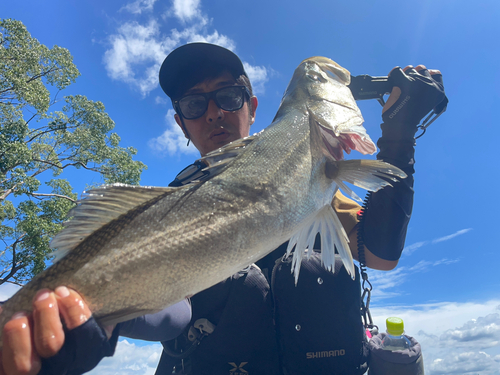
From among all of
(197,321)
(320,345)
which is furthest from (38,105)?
(320,345)

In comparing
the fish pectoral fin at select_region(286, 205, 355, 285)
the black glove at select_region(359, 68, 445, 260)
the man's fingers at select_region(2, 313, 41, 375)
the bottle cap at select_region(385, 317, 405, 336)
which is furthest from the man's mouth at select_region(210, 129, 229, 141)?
the bottle cap at select_region(385, 317, 405, 336)

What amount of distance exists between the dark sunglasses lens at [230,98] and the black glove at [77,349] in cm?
277

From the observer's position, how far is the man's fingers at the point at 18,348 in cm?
119

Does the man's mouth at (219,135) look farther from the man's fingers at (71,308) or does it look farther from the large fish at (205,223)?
the man's fingers at (71,308)

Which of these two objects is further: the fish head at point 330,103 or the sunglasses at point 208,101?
the sunglasses at point 208,101

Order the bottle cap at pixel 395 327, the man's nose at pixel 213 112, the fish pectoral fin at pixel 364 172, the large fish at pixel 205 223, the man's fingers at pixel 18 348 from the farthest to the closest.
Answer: the man's nose at pixel 213 112 < the bottle cap at pixel 395 327 < the fish pectoral fin at pixel 364 172 < the large fish at pixel 205 223 < the man's fingers at pixel 18 348

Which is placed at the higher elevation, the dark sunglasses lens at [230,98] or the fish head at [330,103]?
the dark sunglasses lens at [230,98]

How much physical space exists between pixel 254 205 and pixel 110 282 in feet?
2.79

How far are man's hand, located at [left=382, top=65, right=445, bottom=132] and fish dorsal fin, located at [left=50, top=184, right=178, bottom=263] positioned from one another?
235 cm

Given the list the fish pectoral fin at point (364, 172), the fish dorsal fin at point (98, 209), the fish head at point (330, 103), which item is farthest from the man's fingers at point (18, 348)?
the fish head at point (330, 103)

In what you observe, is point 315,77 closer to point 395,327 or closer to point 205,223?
point 205,223

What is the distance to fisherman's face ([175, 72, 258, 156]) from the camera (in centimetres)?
346

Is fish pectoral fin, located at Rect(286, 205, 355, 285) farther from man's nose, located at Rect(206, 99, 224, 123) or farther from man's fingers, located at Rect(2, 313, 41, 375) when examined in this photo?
man's nose, located at Rect(206, 99, 224, 123)

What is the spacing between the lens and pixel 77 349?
1.30 meters
